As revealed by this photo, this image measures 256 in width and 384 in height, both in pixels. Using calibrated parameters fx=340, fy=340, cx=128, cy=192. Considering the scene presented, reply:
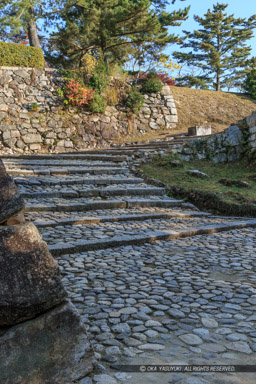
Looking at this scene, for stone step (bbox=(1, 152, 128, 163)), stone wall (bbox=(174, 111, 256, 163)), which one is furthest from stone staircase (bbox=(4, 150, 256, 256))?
stone wall (bbox=(174, 111, 256, 163))

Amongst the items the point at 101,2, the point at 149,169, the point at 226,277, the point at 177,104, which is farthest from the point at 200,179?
the point at 101,2

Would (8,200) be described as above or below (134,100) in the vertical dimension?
below

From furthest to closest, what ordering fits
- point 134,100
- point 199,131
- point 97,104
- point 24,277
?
point 134,100
point 97,104
point 199,131
point 24,277

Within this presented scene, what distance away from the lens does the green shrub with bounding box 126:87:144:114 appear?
14202 millimetres

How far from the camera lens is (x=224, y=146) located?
10.0 metres

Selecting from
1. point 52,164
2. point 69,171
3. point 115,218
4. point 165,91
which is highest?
point 165,91

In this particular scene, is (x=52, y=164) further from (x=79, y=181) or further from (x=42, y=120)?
(x=42, y=120)

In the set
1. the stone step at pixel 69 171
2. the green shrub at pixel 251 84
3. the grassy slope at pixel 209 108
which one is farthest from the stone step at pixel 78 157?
the green shrub at pixel 251 84

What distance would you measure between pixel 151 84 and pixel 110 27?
2.88 metres

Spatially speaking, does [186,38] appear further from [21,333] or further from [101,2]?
[21,333]

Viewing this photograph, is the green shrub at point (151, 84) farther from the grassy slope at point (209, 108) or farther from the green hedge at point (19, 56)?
the green hedge at point (19, 56)

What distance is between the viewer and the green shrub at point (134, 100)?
46.6 ft

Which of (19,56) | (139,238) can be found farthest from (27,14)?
(139,238)

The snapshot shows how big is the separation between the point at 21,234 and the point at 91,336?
83 cm
